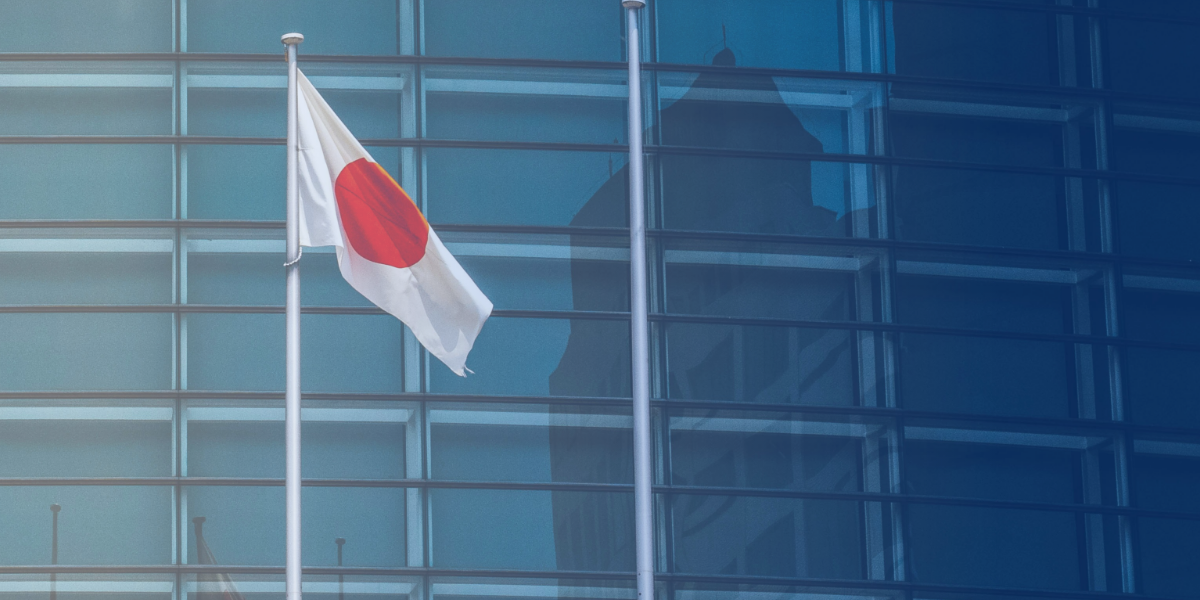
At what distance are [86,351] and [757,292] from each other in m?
8.46

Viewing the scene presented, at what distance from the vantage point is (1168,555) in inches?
732

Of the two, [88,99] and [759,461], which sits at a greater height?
[88,99]

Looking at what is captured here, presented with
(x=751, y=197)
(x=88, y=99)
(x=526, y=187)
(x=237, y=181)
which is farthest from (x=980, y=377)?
(x=88, y=99)

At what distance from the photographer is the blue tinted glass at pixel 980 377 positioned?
1842 cm

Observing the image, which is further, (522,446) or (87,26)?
(87,26)

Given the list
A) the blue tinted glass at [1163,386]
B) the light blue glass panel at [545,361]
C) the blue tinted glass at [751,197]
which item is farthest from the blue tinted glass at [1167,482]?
the light blue glass panel at [545,361]

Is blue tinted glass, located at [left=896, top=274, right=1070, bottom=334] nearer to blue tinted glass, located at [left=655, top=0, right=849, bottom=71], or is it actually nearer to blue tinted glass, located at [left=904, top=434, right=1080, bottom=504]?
blue tinted glass, located at [left=904, top=434, right=1080, bottom=504]

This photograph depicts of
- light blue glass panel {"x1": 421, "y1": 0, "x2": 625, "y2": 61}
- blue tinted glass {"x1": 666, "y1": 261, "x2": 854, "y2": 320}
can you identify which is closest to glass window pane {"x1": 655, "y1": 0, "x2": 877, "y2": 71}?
light blue glass panel {"x1": 421, "y1": 0, "x2": 625, "y2": 61}

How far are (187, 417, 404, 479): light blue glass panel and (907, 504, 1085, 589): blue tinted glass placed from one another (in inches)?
264

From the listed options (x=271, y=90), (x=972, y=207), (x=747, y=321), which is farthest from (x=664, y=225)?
(x=271, y=90)

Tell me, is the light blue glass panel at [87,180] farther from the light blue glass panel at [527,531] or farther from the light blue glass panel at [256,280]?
the light blue glass panel at [527,531]

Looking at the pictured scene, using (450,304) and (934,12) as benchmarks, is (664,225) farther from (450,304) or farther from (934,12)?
(450,304)

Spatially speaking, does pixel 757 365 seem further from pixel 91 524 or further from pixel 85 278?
pixel 85 278

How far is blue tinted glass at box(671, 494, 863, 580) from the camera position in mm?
17656
